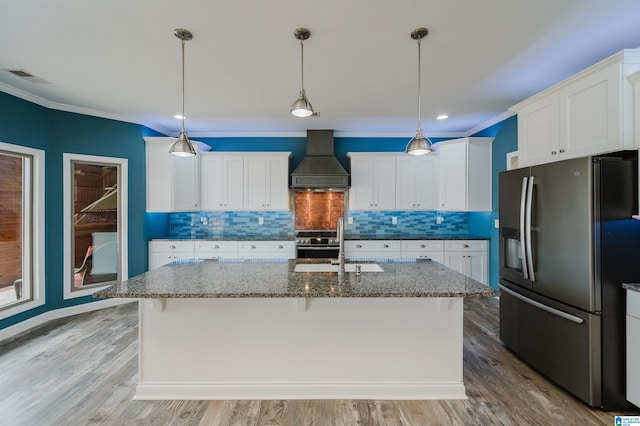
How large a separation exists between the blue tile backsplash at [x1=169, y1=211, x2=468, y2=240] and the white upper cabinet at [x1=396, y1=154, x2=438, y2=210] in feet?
0.99

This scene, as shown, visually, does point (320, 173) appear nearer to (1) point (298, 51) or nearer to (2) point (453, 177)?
(2) point (453, 177)

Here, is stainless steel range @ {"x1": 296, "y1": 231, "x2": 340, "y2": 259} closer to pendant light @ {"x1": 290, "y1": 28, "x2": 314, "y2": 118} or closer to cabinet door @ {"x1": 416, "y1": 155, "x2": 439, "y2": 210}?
cabinet door @ {"x1": 416, "y1": 155, "x2": 439, "y2": 210}

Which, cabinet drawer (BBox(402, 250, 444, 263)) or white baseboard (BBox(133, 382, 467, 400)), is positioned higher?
cabinet drawer (BBox(402, 250, 444, 263))

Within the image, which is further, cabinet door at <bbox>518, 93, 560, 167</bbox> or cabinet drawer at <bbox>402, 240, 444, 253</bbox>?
cabinet drawer at <bbox>402, 240, 444, 253</bbox>

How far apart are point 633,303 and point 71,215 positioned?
5.59m

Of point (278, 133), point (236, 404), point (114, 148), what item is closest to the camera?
point (236, 404)

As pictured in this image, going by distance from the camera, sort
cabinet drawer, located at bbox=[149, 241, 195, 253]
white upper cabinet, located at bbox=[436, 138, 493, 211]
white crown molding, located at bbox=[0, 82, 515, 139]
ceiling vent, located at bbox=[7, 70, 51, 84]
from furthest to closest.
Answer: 1. cabinet drawer, located at bbox=[149, 241, 195, 253]
2. white upper cabinet, located at bbox=[436, 138, 493, 211]
3. white crown molding, located at bbox=[0, 82, 515, 139]
4. ceiling vent, located at bbox=[7, 70, 51, 84]

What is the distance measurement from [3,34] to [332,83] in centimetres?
265

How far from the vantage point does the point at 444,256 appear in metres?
4.62

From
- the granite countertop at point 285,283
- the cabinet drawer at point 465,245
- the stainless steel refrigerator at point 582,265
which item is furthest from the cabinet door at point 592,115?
the cabinet drawer at point 465,245

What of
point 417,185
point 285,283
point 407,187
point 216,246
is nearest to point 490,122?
point 417,185

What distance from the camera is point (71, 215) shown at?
3.93 meters

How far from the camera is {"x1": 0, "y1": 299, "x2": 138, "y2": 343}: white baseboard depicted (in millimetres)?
3266

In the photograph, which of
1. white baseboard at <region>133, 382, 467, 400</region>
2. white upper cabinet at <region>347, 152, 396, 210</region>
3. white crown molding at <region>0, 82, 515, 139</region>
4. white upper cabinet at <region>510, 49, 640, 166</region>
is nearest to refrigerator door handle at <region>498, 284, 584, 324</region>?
white baseboard at <region>133, 382, 467, 400</region>
